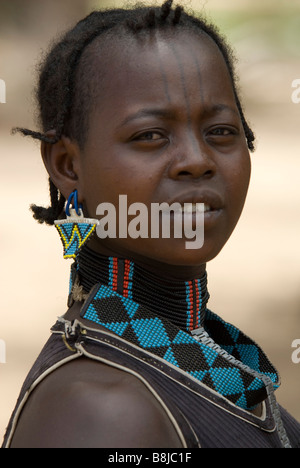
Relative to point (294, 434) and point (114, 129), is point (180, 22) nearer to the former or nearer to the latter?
point (114, 129)

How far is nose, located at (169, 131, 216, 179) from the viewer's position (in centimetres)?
240

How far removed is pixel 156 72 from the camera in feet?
8.04

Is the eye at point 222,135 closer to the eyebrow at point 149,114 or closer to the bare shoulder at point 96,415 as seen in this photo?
the eyebrow at point 149,114

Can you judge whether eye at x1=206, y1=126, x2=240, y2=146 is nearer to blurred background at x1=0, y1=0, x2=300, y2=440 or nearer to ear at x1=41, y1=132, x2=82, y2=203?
ear at x1=41, y1=132, x2=82, y2=203

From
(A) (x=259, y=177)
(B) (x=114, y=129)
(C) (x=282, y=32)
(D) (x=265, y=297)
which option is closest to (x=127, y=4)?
(B) (x=114, y=129)

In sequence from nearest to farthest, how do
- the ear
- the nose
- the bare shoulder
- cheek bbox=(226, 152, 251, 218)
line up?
the bare shoulder
the nose
cheek bbox=(226, 152, 251, 218)
the ear

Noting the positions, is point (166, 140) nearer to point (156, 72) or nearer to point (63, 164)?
point (156, 72)

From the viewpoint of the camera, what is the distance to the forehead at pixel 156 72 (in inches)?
96.2

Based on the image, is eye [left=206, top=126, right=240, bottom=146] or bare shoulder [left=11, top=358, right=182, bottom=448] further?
eye [left=206, top=126, right=240, bottom=146]

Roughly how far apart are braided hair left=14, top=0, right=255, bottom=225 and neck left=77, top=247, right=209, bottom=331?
34cm

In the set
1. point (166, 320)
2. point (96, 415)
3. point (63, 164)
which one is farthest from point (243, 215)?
point (96, 415)

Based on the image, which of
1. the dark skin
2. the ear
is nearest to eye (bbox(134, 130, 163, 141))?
the dark skin

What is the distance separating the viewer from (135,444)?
205 cm

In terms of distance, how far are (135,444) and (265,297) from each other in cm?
581
